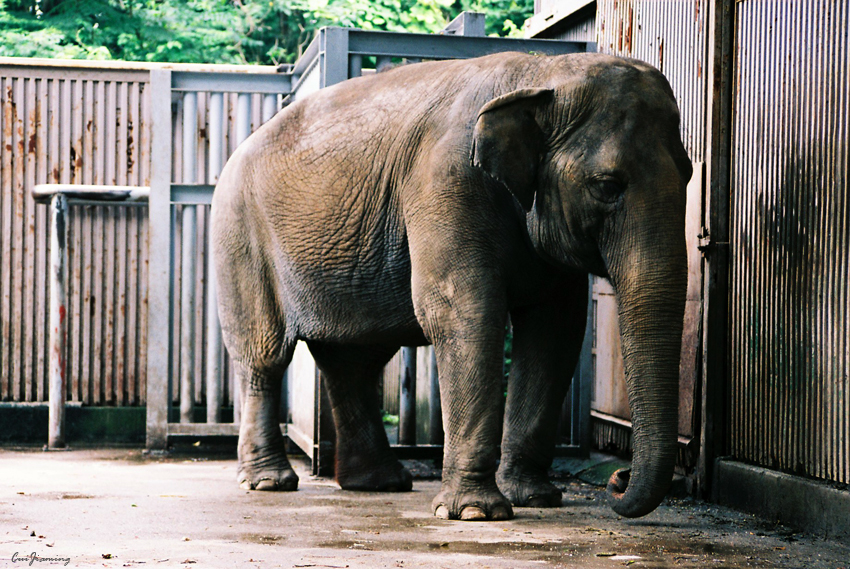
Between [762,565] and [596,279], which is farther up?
[596,279]

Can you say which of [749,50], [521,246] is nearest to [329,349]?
[521,246]

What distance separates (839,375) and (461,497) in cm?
188

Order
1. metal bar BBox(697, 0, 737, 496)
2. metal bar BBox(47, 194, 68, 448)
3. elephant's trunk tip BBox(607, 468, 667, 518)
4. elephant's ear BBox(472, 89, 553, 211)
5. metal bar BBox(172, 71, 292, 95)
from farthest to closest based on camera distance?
metal bar BBox(47, 194, 68, 448)
metal bar BBox(172, 71, 292, 95)
metal bar BBox(697, 0, 737, 496)
elephant's ear BBox(472, 89, 553, 211)
elephant's trunk tip BBox(607, 468, 667, 518)

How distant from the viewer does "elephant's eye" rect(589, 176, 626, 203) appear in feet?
17.2

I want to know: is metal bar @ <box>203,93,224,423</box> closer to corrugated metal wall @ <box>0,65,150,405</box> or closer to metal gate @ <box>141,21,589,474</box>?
metal gate @ <box>141,21,589,474</box>

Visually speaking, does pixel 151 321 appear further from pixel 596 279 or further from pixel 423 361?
pixel 596 279

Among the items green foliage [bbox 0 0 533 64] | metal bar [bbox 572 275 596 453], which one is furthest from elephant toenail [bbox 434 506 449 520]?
green foliage [bbox 0 0 533 64]

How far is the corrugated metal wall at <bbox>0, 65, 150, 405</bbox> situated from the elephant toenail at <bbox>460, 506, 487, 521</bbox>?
5.18 metres

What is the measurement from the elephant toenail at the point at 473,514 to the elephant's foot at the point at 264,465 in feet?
5.79

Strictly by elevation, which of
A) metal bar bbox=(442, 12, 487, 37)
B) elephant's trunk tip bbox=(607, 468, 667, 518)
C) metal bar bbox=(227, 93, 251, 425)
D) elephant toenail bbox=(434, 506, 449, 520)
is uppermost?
metal bar bbox=(442, 12, 487, 37)

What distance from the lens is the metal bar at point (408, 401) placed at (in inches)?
310

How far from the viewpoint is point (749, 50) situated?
6.25 m

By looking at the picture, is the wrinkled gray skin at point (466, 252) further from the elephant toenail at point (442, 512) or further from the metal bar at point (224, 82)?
the metal bar at point (224, 82)

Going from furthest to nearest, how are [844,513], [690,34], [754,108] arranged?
[690,34], [754,108], [844,513]
